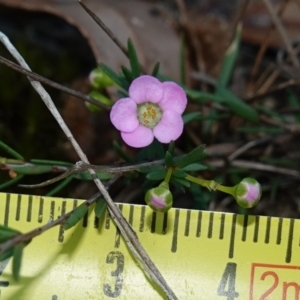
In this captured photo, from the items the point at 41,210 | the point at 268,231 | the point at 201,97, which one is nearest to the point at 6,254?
the point at 41,210

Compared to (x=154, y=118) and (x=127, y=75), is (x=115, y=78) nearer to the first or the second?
(x=127, y=75)

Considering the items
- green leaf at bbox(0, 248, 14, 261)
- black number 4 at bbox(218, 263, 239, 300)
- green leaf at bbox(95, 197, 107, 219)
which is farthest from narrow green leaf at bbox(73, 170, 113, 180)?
black number 4 at bbox(218, 263, 239, 300)

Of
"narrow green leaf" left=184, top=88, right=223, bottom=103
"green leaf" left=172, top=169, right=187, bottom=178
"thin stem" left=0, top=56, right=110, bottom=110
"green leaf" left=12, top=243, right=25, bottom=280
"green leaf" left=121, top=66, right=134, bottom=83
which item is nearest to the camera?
"green leaf" left=12, top=243, right=25, bottom=280

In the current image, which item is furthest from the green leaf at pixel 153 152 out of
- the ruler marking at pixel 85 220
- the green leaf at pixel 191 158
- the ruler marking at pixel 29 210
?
the ruler marking at pixel 29 210

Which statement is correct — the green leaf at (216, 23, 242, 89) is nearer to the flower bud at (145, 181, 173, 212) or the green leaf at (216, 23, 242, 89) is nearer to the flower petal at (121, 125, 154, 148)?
the flower petal at (121, 125, 154, 148)

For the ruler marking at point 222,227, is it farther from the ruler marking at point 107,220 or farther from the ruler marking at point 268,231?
the ruler marking at point 107,220

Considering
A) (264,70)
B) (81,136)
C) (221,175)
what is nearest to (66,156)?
(81,136)
